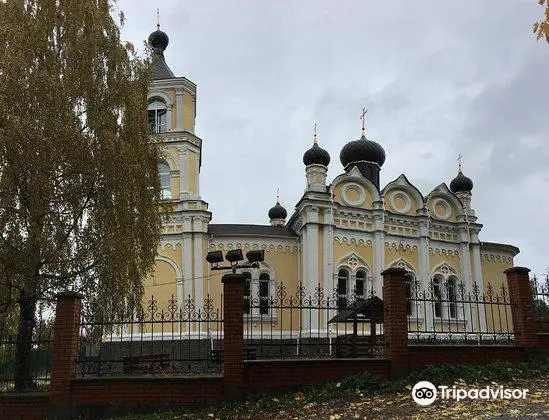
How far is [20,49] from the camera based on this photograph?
10156 mm

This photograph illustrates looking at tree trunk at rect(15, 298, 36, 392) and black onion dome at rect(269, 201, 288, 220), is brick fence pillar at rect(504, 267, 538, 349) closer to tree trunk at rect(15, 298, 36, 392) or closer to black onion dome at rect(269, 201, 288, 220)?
tree trunk at rect(15, 298, 36, 392)

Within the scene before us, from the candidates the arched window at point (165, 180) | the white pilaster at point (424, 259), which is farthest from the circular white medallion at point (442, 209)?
the arched window at point (165, 180)

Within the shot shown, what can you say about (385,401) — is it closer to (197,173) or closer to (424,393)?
(424,393)

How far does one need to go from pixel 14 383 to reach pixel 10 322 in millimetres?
1455

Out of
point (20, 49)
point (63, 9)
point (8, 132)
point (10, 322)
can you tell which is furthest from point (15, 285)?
point (63, 9)

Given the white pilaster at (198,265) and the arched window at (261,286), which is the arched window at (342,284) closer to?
the arched window at (261,286)

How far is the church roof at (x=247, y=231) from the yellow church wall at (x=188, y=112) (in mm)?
3666

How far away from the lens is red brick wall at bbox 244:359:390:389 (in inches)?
355

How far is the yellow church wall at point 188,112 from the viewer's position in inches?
828

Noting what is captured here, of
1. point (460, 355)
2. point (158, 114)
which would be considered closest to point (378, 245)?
point (158, 114)

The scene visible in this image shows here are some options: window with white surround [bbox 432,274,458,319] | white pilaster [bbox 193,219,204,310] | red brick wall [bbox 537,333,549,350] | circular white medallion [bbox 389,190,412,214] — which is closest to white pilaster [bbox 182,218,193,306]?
white pilaster [bbox 193,219,204,310]

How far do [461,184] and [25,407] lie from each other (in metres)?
20.3

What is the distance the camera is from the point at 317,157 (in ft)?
→ 70.6

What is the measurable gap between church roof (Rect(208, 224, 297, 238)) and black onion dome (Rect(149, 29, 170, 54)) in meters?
7.82
